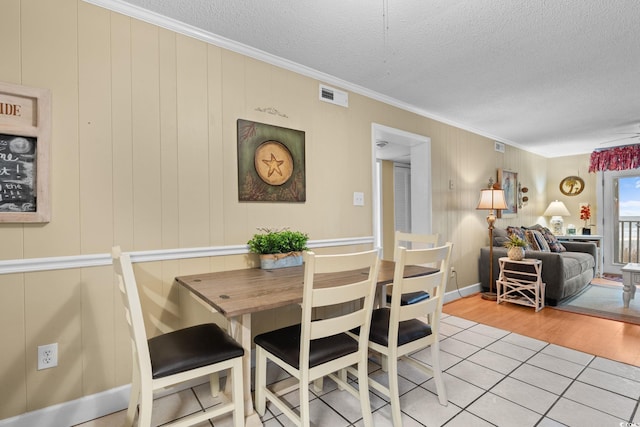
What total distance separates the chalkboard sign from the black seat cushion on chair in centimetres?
95

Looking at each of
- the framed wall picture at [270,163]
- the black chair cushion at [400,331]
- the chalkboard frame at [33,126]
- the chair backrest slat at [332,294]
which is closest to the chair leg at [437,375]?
the black chair cushion at [400,331]

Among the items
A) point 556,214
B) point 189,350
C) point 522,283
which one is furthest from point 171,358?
point 556,214

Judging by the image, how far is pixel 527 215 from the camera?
230 inches

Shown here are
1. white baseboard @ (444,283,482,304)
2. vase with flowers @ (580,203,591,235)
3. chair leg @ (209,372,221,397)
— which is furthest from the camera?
vase with flowers @ (580,203,591,235)

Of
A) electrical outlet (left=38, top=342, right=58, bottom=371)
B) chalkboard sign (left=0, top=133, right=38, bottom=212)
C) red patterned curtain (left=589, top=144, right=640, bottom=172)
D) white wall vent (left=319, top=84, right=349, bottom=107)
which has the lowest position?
electrical outlet (left=38, top=342, right=58, bottom=371)

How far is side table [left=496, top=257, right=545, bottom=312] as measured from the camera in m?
3.65

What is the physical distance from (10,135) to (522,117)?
188 inches

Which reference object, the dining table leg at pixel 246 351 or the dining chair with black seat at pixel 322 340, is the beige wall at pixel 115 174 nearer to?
the dining table leg at pixel 246 351

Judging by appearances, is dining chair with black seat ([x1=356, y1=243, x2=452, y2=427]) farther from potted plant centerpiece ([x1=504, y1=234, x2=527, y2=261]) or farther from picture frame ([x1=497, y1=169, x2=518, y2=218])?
picture frame ([x1=497, y1=169, x2=518, y2=218])

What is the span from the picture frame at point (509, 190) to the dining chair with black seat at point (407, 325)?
149 inches

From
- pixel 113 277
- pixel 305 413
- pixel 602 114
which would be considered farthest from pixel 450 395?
pixel 602 114

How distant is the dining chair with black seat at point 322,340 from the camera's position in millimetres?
1354

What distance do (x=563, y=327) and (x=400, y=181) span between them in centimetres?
309

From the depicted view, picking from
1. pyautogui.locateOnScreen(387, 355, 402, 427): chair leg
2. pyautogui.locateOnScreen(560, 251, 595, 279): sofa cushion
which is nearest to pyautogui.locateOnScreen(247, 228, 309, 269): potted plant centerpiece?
pyautogui.locateOnScreen(387, 355, 402, 427): chair leg
